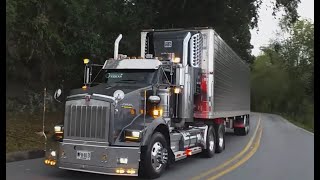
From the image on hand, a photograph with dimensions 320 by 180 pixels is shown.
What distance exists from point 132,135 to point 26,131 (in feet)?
24.5

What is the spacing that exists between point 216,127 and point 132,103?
5.64 metres

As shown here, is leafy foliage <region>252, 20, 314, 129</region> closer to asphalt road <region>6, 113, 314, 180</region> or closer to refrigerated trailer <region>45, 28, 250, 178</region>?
asphalt road <region>6, 113, 314, 180</region>

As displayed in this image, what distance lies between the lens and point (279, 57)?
72.6m

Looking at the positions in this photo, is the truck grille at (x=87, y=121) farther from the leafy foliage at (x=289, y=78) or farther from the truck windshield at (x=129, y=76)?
the leafy foliage at (x=289, y=78)

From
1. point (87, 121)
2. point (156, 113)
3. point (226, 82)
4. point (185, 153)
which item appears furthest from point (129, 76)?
point (226, 82)

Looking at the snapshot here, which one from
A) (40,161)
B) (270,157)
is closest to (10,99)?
(40,161)

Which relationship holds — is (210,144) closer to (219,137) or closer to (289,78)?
(219,137)

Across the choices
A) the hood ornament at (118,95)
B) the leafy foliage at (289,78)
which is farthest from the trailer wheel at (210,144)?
the leafy foliage at (289,78)

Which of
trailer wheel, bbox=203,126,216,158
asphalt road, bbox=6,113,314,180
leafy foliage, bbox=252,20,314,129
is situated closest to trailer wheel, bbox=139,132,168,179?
asphalt road, bbox=6,113,314,180

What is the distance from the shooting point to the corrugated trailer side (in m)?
13.5

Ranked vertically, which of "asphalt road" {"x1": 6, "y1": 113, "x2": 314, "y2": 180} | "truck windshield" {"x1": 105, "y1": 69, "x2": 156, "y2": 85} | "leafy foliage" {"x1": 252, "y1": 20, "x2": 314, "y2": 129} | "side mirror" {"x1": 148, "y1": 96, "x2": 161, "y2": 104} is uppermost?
"leafy foliage" {"x1": 252, "y1": 20, "x2": 314, "y2": 129}

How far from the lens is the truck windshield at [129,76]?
405 inches

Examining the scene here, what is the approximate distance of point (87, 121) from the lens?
884 cm

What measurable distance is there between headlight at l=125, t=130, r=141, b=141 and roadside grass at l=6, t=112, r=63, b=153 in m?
1.54
